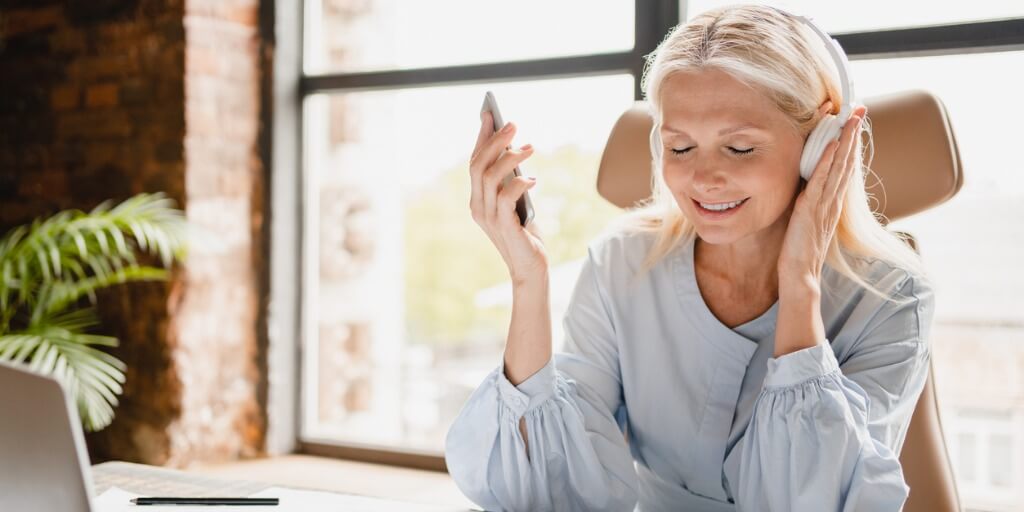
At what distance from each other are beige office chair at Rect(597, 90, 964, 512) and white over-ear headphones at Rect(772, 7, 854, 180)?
0.16 metres

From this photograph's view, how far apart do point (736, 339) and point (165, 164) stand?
2096 millimetres

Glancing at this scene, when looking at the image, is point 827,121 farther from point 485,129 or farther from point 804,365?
point 485,129

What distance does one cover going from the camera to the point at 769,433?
3.73ft

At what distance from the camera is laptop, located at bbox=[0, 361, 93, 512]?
623mm

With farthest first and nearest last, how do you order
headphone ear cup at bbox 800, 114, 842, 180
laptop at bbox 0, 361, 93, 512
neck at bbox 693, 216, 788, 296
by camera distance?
neck at bbox 693, 216, 788, 296 < headphone ear cup at bbox 800, 114, 842, 180 < laptop at bbox 0, 361, 93, 512

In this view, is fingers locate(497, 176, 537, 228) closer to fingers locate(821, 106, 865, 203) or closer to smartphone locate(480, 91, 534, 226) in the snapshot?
smartphone locate(480, 91, 534, 226)

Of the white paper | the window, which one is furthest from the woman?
the window

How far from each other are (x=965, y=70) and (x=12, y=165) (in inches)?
114

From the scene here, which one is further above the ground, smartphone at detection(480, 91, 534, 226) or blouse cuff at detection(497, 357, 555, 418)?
smartphone at detection(480, 91, 534, 226)

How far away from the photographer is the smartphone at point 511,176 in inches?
46.3

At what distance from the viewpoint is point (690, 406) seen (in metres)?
1.33

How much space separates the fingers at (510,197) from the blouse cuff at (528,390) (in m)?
0.19

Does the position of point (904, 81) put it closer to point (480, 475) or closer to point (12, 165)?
point (480, 475)

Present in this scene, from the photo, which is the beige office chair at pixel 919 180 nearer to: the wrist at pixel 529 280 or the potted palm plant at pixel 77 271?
the wrist at pixel 529 280
